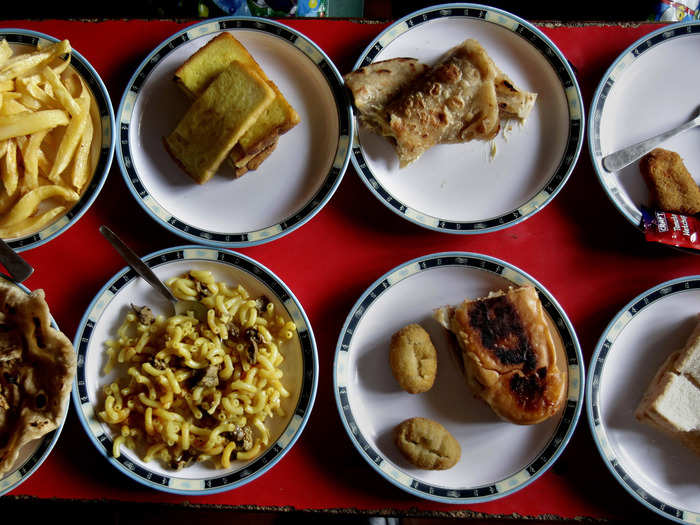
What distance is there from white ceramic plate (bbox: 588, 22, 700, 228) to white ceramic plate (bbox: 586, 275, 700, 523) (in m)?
0.44

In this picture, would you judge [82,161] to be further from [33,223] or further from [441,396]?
[441,396]

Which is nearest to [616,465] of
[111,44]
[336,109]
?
[336,109]

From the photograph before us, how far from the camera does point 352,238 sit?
256 centimetres

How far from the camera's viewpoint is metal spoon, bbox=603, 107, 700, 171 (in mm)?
2482

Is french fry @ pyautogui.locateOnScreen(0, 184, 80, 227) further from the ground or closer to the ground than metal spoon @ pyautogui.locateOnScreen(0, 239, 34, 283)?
further from the ground

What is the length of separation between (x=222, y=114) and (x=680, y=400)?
214cm

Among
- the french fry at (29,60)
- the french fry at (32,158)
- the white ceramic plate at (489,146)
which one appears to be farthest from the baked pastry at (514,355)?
the french fry at (29,60)

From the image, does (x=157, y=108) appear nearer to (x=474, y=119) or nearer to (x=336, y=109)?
(x=336, y=109)

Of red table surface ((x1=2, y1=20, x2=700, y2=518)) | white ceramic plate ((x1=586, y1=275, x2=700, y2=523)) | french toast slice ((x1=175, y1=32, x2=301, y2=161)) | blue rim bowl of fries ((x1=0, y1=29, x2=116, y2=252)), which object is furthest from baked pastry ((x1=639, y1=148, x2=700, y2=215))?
blue rim bowl of fries ((x1=0, y1=29, x2=116, y2=252))

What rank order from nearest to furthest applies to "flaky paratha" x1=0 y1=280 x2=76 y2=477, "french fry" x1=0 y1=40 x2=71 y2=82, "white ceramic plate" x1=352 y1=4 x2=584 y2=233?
"flaky paratha" x1=0 y1=280 x2=76 y2=477
"french fry" x1=0 y1=40 x2=71 y2=82
"white ceramic plate" x1=352 y1=4 x2=584 y2=233

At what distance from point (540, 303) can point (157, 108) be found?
5.75 ft

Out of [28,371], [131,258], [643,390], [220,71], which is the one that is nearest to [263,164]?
[220,71]

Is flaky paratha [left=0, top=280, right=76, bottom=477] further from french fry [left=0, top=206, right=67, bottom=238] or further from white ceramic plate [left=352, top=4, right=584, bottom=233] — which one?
white ceramic plate [left=352, top=4, right=584, bottom=233]

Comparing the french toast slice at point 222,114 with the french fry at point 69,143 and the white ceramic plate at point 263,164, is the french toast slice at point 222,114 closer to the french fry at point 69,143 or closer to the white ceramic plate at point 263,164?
the white ceramic plate at point 263,164
